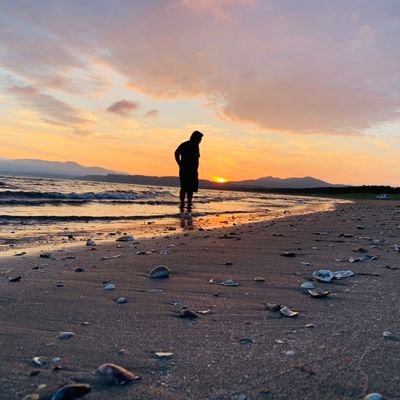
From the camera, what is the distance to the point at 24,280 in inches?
157

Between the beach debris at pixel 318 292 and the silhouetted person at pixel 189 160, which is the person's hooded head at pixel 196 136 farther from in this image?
the beach debris at pixel 318 292

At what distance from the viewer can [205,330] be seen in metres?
2.54

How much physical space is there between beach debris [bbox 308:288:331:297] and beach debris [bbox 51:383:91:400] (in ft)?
6.57

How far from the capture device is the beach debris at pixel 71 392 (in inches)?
67.0

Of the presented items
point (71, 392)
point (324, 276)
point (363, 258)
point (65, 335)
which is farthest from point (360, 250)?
A: point (71, 392)

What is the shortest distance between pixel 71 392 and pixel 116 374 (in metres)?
0.21

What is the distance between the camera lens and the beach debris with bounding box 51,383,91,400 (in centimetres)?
170

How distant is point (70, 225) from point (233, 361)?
8.50m

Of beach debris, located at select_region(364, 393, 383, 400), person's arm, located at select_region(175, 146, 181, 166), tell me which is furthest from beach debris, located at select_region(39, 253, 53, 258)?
person's arm, located at select_region(175, 146, 181, 166)

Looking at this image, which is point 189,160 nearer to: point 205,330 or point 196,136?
point 196,136

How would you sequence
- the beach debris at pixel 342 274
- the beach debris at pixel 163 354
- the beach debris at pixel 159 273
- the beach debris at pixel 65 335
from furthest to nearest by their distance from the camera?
the beach debris at pixel 159 273
the beach debris at pixel 342 274
the beach debris at pixel 65 335
the beach debris at pixel 163 354

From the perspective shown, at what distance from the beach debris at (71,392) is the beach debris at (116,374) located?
117 millimetres

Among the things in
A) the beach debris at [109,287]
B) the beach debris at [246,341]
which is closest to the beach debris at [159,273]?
the beach debris at [109,287]

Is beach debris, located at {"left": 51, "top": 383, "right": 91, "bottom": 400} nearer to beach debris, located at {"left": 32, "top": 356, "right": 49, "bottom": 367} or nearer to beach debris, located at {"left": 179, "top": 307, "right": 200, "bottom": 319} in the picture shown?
beach debris, located at {"left": 32, "top": 356, "right": 49, "bottom": 367}
